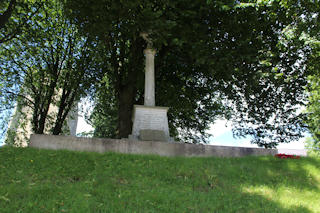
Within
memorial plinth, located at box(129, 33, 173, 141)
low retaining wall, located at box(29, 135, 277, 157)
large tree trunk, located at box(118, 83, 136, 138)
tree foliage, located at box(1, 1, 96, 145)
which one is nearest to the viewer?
low retaining wall, located at box(29, 135, 277, 157)

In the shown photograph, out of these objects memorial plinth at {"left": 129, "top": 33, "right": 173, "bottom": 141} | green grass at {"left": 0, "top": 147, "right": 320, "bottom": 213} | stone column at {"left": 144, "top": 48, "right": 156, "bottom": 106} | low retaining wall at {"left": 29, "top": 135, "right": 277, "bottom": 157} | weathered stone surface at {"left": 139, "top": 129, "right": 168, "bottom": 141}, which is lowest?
green grass at {"left": 0, "top": 147, "right": 320, "bottom": 213}

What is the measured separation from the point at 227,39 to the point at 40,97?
41.8 ft

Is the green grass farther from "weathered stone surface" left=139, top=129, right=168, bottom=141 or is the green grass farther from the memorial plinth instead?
the memorial plinth

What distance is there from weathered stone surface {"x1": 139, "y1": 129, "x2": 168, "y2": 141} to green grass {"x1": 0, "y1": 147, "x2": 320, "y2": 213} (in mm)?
1770

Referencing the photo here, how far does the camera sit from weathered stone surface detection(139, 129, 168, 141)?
858 centimetres

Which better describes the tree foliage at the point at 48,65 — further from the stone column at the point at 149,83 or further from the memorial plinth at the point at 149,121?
the memorial plinth at the point at 149,121

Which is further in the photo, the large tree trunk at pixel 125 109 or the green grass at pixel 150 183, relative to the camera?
the large tree trunk at pixel 125 109

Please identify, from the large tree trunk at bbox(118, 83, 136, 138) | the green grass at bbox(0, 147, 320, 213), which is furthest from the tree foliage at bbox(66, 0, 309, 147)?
the green grass at bbox(0, 147, 320, 213)

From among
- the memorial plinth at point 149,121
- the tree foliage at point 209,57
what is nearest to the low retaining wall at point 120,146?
the memorial plinth at point 149,121

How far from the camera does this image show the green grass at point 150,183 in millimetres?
3986

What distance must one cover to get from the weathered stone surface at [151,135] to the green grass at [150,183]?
1.77m

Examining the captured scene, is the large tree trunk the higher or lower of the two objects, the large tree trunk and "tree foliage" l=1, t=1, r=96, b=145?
the lower

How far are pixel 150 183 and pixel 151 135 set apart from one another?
3.67m

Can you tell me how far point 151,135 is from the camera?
28.4ft
